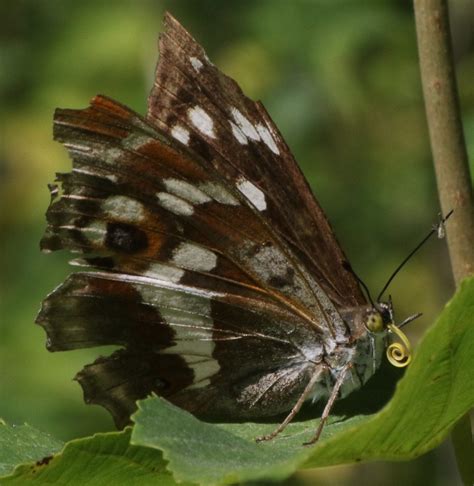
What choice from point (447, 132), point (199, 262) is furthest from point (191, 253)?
point (447, 132)

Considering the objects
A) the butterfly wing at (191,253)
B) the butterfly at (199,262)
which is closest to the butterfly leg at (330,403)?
the butterfly at (199,262)

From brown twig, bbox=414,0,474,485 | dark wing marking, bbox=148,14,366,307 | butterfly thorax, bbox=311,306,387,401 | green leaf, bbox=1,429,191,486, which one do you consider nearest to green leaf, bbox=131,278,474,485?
green leaf, bbox=1,429,191,486

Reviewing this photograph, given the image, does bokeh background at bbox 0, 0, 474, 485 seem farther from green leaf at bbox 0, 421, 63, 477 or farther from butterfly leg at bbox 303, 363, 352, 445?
green leaf at bbox 0, 421, 63, 477

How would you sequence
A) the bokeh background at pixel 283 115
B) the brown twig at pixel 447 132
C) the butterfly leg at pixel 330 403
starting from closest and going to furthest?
the brown twig at pixel 447 132
the butterfly leg at pixel 330 403
the bokeh background at pixel 283 115

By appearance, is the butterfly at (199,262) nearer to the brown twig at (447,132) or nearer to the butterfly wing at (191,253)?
the butterfly wing at (191,253)

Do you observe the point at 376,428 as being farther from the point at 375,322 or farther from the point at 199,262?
the point at 199,262

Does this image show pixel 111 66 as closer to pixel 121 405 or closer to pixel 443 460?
pixel 443 460

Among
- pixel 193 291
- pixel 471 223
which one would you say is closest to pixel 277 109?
pixel 193 291
